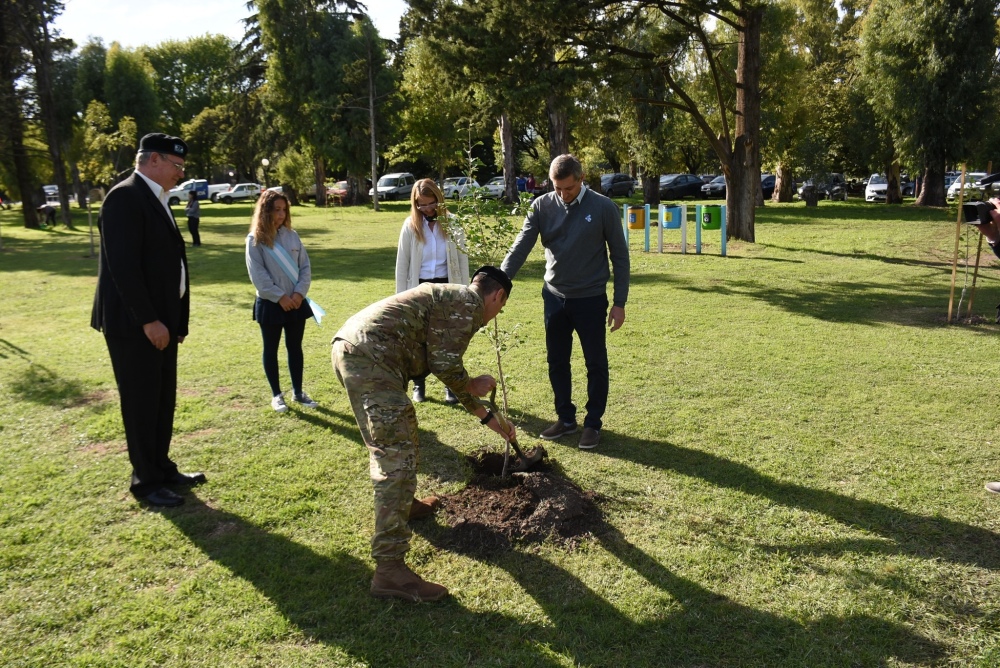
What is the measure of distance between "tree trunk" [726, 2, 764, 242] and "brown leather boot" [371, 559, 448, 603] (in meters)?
15.9

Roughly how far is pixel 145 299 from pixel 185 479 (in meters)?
1.40

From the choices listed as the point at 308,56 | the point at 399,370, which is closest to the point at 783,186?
the point at 308,56

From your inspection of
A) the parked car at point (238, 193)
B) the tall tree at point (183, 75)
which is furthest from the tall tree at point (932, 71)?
the tall tree at point (183, 75)

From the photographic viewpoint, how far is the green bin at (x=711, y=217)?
55.0 ft

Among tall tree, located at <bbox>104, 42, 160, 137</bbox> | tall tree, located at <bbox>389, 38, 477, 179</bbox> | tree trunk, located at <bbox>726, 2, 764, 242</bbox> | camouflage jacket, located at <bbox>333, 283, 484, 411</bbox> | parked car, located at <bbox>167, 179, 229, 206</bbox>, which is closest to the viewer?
camouflage jacket, located at <bbox>333, 283, 484, 411</bbox>

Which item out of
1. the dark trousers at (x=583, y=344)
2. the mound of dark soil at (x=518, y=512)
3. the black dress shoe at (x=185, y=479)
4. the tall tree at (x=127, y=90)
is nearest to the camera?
the mound of dark soil at (x=518, y=512)

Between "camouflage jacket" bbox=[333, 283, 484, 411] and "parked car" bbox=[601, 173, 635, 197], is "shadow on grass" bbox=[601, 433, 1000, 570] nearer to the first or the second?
"camouflage jacket" bbox=[333, 283, 484, 411]

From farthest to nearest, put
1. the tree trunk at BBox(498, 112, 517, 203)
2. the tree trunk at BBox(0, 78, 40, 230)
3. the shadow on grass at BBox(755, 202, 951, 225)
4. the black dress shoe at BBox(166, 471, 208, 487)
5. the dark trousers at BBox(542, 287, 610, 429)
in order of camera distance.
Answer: the tree trunk at BBox(498, 112, 517, 203) → the tree trunk at BBox(0, 78, 40, 230) → the shadow on grass at BBox(755, 202, 951, 225) → the dark trousers at BBox(542, 287, 610, 429) → the black dress shoe at BBox(166, 471, 208, 487)

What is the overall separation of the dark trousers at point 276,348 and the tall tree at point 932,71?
27.5m

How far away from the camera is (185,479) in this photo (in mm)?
5047

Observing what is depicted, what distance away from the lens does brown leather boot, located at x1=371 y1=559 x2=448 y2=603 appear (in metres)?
3.58

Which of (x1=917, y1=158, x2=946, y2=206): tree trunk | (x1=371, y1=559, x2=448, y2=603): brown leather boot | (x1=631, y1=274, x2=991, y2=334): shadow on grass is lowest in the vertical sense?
(x1=371, y1=559, x2=448, y2=603): brown leather boot

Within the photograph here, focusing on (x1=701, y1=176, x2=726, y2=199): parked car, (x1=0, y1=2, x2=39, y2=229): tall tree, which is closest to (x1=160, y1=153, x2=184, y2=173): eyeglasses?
(x1=0, y1=2, x2=39, y2=229): tall tree

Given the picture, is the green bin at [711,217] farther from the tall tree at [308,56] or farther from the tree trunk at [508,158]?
the tall tree at [308,56]
